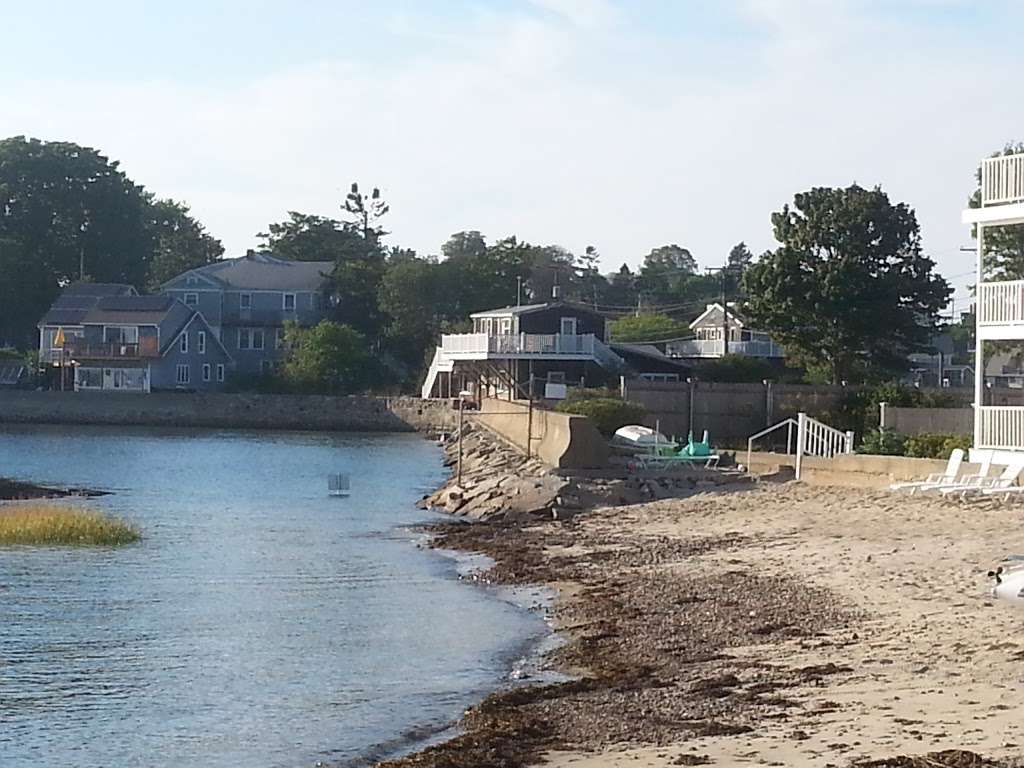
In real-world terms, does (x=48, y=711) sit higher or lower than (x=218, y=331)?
lower

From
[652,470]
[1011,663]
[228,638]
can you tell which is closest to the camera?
[1011,663]

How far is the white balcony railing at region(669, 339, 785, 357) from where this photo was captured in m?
83.2

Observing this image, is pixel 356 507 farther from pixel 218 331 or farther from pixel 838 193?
pixel 218 331

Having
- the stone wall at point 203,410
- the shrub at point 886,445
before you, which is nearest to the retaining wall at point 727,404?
the shrub at point 886,445

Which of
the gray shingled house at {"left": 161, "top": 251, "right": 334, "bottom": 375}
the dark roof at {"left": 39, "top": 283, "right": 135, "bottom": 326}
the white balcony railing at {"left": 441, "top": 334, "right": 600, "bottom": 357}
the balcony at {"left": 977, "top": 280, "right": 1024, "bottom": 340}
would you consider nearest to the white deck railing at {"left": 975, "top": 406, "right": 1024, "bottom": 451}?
the balcony at {"left": 977, "top": 280, "right": 1024, "bottom": 340}

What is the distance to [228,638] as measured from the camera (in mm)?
22375

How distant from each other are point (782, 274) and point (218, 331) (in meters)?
58.8

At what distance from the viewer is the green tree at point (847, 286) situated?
61312 mm

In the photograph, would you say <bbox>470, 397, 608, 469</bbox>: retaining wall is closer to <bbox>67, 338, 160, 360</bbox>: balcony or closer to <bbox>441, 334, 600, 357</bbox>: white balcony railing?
<bbox>441, 334, 600, 357</bbox>: white balcony railing

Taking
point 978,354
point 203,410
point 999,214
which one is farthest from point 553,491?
point 203,410

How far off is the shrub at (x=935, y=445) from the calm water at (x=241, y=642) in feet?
35.4

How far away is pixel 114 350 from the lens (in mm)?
105000

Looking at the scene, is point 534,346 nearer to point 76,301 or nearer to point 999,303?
point 999,303

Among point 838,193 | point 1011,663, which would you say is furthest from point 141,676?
point 838,193
